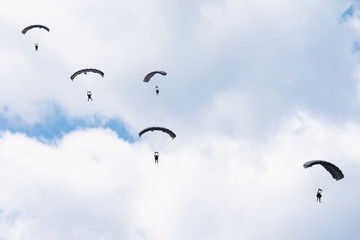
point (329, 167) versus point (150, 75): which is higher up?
point (150, 75)

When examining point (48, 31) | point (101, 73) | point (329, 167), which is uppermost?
point (48, 31)

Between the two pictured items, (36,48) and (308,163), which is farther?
(36,48)

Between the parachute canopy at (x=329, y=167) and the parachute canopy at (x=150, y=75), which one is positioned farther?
the parachute canopy at (x=150, y=75)

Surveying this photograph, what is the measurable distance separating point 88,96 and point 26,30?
13.7m

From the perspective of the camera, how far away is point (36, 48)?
94812 mm

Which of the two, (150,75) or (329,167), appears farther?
(150,75)

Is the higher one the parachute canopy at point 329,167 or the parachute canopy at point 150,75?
the parachute canopy at point 150,75

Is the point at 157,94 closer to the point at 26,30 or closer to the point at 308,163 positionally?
the point at 26,30

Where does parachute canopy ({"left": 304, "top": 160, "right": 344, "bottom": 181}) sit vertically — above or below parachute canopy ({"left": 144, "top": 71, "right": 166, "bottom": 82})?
below

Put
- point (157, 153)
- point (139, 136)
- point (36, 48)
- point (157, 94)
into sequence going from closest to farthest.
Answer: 1. point (139, 136)
2. point (157, 153)
3. point (157, 94)
4. point (36, 48)

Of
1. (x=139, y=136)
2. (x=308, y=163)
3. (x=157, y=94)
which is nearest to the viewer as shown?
(x=308, y=163)

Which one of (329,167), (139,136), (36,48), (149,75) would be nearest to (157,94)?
(149,75)

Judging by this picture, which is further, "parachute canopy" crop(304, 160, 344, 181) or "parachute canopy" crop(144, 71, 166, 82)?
"parachute canopy" crop(144, 71, 166, 82)

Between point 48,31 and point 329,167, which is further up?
point 48,31
